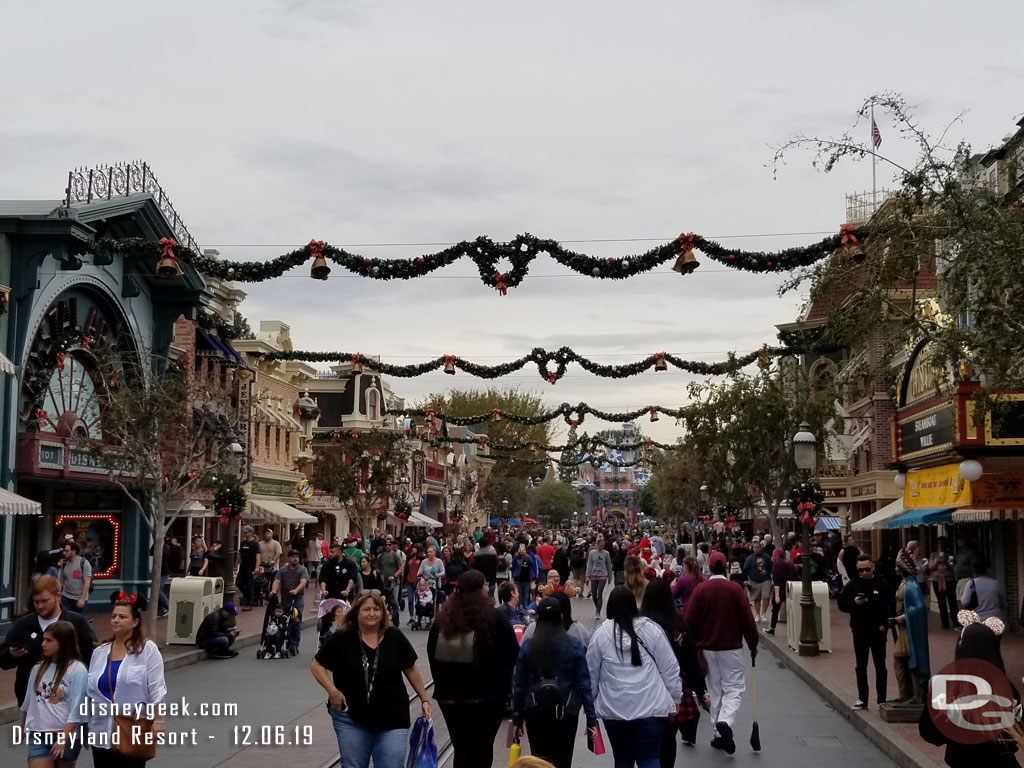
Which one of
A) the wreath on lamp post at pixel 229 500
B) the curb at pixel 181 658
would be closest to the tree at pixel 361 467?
the wreath on lamp post at pixel 229 500

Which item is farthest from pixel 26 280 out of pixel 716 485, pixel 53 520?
pixel 716 485

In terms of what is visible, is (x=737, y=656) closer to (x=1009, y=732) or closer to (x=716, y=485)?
(x=1009, y=732)

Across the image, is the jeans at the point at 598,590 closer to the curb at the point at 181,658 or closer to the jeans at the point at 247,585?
the curb at the point at 181,658

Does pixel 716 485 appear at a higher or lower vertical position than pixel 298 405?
lower

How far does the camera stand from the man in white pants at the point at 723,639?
11852 millimetres

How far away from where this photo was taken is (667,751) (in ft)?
33.2

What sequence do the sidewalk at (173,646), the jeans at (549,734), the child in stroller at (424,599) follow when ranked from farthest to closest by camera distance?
the child in stroller at (424,599), the sidewalk at (173,646), the jeans at (549,734)

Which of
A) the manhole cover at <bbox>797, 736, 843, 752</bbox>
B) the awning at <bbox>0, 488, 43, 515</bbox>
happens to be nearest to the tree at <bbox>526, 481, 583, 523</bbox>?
the awning at <bbox>0, 488, 43, 515</bbox>

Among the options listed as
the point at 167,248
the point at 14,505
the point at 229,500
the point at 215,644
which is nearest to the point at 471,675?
the point at 215,644

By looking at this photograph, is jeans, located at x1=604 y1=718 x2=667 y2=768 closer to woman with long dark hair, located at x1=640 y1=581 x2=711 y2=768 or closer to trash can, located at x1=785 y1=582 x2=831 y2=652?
woman with long dark hair, located at x1=640 y1=581 x2=711 y2=768

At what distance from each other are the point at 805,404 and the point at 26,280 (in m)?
21.7

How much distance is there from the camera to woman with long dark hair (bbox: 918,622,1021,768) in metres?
7.48

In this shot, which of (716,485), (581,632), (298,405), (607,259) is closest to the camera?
(581,632)

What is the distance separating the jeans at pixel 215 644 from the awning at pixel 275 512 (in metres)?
24.8
